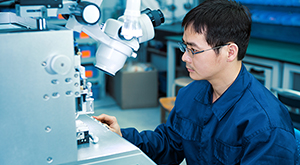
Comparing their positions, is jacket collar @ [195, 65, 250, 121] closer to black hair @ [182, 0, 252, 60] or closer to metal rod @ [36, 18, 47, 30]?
black hair @ [182, 0, 252, 60]

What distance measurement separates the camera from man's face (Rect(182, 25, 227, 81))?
1.12 m

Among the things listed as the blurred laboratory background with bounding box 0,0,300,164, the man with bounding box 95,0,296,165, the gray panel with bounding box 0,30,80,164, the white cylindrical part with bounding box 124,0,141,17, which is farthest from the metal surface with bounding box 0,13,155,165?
the blurred laboratory background with bounding box 0,0,300,164

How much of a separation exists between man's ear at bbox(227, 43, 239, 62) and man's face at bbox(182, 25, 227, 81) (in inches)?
0.6

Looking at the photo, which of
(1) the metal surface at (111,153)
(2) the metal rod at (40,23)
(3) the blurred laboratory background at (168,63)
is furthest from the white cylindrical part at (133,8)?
(3) the blurred laboratory background at (168,63)

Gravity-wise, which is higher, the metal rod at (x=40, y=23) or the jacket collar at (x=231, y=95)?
the metal rod at (x=40, y=23)

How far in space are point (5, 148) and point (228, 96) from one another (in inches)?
28.4

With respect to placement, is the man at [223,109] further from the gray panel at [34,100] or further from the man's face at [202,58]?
the gray panel at [34,100]

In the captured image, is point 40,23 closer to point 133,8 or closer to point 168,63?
point 133,8

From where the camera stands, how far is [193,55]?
1.14 meters

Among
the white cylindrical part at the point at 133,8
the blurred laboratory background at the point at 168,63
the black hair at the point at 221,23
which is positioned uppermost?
the white cylindrical part at the point at 133,8

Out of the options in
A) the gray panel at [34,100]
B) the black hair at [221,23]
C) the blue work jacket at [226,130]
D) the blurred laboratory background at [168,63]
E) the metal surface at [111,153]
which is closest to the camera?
the gray panel at [34,100]

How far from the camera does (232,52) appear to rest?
44.6 inches

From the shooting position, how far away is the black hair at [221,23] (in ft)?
3.59

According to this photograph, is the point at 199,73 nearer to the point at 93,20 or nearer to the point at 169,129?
the point at 169,129
